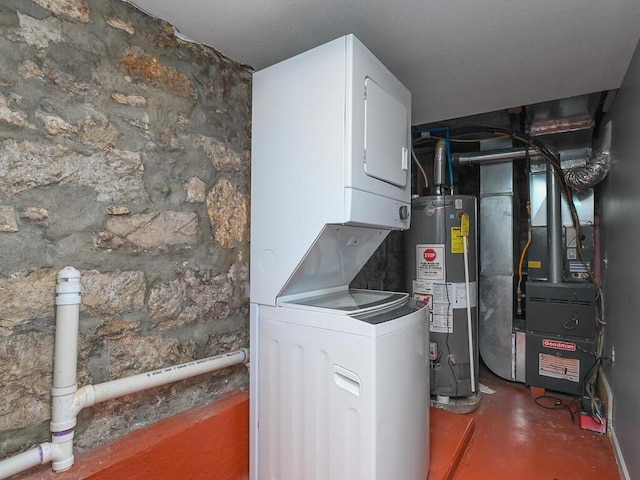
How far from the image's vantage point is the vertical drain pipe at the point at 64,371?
41.3 inches

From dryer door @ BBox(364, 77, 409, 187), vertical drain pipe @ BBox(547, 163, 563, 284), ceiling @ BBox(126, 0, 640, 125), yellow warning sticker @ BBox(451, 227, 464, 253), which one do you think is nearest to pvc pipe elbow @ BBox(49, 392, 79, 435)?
dryer door @ BBox(364, 77, 409, 187)

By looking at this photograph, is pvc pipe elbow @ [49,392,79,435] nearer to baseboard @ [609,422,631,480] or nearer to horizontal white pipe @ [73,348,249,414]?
horizontal white pipe @ [73,348,249,414]

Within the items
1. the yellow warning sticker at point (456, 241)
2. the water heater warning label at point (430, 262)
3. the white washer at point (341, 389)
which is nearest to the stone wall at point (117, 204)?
the white washer at point (341, 389)

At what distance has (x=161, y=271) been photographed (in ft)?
4.43

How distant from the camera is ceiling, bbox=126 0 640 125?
1296 millimetres

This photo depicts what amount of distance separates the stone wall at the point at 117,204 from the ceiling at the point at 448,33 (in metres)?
0.17

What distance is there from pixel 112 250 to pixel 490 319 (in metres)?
2.98

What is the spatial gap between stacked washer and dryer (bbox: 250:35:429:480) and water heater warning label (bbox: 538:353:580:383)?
1.87 m

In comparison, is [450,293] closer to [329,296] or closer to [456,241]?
[456,241]

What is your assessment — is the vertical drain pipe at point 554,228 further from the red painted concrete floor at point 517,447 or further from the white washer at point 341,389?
the white washer at point 341,389

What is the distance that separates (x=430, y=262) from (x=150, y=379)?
6.44 feet

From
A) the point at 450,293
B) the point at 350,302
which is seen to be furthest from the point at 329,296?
the point at 450,293

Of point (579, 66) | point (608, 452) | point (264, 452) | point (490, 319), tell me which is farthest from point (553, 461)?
point (579, 66)

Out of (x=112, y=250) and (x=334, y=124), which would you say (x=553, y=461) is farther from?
(x=112, y=250)
